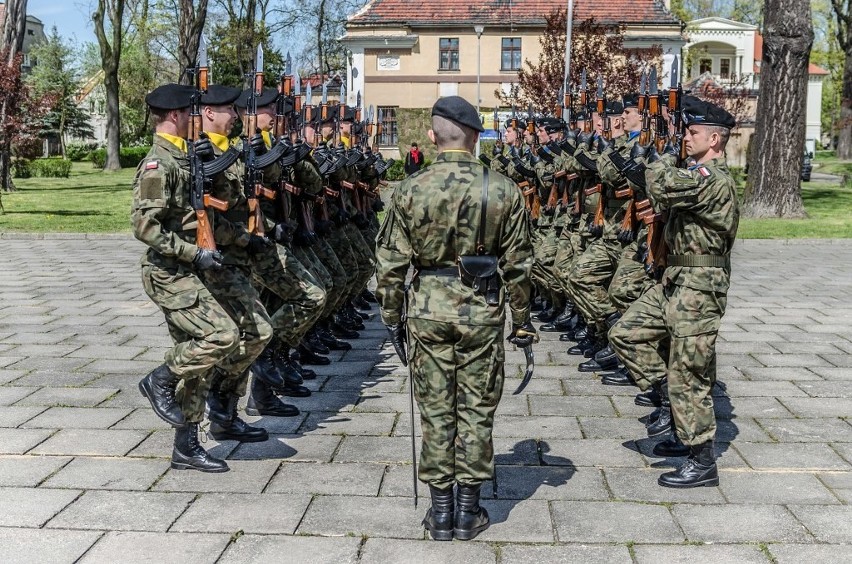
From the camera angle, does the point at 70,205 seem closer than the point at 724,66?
Yes

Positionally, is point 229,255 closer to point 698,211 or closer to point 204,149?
point 204,149

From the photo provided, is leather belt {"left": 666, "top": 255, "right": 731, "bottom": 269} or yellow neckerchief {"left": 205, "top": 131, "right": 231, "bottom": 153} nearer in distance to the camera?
leather belt {"left": 666, "top": 255, "right": 731, "bottom": 269}

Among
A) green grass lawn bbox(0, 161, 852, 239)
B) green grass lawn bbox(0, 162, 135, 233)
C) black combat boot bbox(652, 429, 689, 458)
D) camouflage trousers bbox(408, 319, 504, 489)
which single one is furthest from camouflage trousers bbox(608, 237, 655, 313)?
green grass lawn bbox(0, 162, 135, 233)

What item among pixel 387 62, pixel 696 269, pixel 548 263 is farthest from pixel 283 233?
pixel 387 62

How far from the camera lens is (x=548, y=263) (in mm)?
10547

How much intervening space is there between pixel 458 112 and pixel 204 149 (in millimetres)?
1718

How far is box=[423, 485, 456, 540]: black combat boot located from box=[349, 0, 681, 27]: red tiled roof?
153ft

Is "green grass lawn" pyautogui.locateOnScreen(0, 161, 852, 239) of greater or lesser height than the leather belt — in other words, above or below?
below

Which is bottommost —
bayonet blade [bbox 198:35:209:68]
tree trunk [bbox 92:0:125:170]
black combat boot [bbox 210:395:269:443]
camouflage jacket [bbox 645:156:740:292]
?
black combat boot [bbox 210:395:269:443]

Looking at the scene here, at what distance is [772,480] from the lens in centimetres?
575

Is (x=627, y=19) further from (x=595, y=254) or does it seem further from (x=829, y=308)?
(x=595, y=254)

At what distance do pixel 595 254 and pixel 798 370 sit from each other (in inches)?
76.8

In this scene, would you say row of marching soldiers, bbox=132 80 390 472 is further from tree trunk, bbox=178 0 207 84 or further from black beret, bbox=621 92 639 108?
tree trunk, bbox=178 0 207 84

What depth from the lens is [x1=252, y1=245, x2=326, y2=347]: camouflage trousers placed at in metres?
7.22
